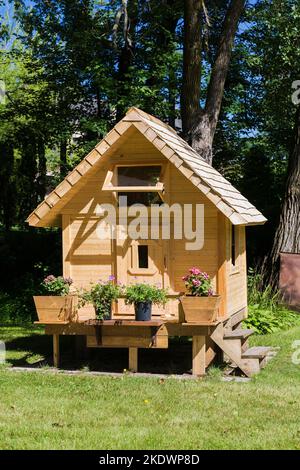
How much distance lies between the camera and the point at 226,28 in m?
14.2

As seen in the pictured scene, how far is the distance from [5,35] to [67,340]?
37.4 feet

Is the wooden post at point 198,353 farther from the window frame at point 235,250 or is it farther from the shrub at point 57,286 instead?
the shrub at point 57,286

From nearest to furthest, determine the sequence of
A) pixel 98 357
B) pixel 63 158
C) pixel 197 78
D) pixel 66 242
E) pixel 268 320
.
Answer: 1. pixel 66 242
2. pixel 98 357
3. pixel 268 320
4. pixel 197 78
5. pixel 63 158

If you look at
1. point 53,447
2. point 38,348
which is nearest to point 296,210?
point 38,348

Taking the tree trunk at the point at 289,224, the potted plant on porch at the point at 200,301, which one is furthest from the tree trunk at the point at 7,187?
the potted plant on porch at the point at 200,301

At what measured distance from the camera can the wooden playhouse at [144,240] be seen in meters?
9.05

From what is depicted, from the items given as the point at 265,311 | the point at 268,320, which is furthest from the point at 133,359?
the point at 265,311

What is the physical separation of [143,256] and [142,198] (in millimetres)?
853

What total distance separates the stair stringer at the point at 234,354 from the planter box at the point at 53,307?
201 cm

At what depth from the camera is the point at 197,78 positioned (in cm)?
1418

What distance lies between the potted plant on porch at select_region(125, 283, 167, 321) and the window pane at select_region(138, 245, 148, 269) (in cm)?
84

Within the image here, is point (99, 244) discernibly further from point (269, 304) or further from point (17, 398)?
point (269, 304)

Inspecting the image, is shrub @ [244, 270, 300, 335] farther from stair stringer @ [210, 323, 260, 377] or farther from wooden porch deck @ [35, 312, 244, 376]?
wooden porch deck @ [35, 312, 244, 376]

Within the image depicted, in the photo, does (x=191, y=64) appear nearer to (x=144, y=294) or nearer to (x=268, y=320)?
(x=268, y=320)
